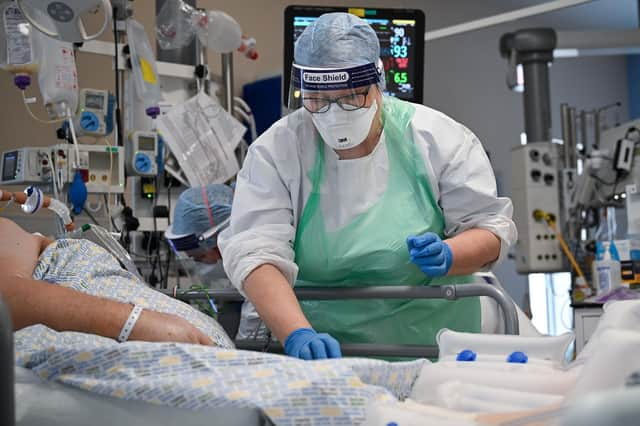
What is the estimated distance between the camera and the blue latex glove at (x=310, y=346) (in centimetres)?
155

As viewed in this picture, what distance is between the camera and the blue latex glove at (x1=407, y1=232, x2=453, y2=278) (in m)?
1.85

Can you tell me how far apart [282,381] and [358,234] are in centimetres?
91

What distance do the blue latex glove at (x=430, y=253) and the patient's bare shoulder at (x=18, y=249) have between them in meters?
0.87

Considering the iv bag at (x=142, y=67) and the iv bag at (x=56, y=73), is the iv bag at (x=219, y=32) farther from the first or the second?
the iv bag at (x=56, y=73)

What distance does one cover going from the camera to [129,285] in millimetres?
1821

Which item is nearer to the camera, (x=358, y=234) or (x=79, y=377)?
(x=79, y=377)

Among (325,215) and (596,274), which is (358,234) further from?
(596,274)

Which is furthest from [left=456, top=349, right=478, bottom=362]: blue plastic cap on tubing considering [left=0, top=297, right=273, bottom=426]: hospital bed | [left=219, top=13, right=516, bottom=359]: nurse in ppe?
[left=219, top=13, right=516, bottom=359]: nurse in ppe

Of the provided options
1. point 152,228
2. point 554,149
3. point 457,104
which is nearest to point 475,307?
point 152,228

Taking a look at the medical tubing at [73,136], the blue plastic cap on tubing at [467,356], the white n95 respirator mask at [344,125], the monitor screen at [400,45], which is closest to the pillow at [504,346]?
the blue plastic cap on tubing at [467,356]

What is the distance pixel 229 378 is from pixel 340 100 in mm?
996

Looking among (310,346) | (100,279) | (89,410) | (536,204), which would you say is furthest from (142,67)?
(536,204)

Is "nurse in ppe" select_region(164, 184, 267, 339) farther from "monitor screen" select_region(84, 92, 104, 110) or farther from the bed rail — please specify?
the bed rail

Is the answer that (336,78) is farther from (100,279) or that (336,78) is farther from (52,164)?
(52,164)
